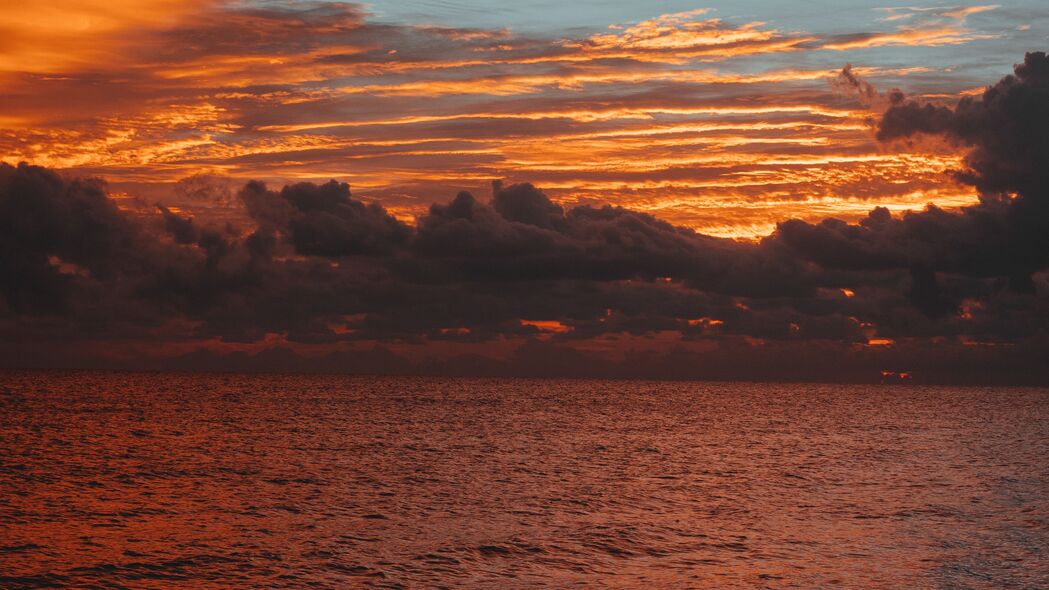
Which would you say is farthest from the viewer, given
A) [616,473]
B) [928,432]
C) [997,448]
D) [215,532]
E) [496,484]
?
[928,432]

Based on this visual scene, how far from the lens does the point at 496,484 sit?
7381 centimetres

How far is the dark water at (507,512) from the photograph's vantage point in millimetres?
42312

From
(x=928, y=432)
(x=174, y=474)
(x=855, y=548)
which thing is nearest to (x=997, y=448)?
(x=928, y=432)

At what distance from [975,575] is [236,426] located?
112 m

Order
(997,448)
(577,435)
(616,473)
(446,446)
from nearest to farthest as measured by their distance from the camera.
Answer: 1. (616,473)
2. (446,446)
3. (997,448)
4. (577,435)

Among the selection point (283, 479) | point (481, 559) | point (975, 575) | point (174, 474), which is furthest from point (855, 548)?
point (174, 474)

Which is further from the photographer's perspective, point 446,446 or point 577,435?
point 577,435

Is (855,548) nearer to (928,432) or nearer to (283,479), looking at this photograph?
(283,479)

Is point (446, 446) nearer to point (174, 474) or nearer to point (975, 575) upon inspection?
point (174, 474)

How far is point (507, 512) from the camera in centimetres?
5950

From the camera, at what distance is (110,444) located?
335 feet

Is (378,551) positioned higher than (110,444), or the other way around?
(378,551)

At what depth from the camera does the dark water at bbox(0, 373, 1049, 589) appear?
4231cm

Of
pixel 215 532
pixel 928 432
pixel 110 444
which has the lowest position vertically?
pixel 928 432
